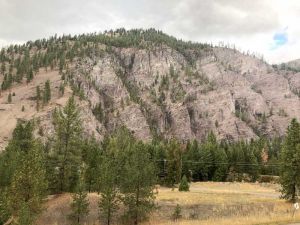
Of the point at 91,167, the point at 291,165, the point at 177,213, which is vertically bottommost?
the point at 177,213

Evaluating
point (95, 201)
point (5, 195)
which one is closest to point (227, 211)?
point (95, 201)

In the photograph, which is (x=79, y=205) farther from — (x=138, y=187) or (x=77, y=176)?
(x=77, y=176)

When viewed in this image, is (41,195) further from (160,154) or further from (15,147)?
(160,154)

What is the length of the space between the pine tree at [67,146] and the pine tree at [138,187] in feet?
36.8

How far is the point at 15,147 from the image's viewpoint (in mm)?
76375

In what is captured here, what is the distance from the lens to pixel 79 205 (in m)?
50.5

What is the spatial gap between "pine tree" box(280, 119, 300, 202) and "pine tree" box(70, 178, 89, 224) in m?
24.5

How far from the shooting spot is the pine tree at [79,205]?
5045 centimetres

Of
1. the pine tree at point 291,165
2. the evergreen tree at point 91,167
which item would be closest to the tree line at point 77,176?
the pine tree at point 291,165

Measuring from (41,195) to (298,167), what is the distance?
1249 inches

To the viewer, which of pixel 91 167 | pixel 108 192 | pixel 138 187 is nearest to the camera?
pixel 108 192

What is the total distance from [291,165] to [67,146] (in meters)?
30.6

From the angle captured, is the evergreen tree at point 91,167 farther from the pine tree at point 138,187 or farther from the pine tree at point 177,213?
the pine tree at point 177,213

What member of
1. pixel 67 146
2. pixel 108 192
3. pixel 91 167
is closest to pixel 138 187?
pixel 108 192
